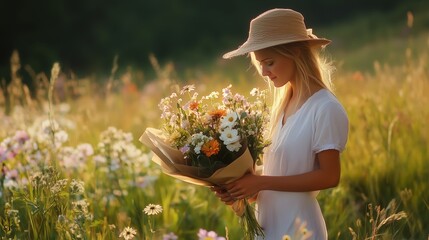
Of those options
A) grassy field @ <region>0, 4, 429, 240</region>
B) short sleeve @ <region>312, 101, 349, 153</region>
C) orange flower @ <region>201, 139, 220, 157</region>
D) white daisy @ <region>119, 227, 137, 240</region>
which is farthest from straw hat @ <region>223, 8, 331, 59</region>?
grassy field @ <region>0, 4, 429, 240</region>

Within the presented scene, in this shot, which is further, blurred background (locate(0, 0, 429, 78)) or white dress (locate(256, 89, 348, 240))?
blurred background (locate(0, 0, 429, 78))

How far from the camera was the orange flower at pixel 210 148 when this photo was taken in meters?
2.96

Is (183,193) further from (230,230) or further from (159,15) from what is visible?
(159,15)

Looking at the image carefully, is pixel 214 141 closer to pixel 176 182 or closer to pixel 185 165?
pixel 185 165

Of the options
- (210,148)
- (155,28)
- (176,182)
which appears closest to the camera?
(210,148)

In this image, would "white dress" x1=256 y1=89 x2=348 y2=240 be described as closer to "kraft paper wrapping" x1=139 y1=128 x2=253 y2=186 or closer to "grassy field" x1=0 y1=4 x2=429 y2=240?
"kraft paper wrapping" x1=139 y1=128 x2=253 y2=186

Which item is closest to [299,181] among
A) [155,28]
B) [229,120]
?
[229,120]

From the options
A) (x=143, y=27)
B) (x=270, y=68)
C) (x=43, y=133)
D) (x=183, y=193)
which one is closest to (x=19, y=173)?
(x=43, y=133)

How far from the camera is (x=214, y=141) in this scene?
2.98 meters

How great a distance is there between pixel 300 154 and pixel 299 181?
0.12m

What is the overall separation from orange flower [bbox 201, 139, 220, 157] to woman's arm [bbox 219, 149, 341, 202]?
0.19 metres

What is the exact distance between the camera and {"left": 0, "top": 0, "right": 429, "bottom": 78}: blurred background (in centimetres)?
2184

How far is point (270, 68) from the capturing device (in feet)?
10.5

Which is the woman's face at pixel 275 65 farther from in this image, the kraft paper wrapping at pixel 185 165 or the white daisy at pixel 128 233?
the white daisy at pixel 128 233
